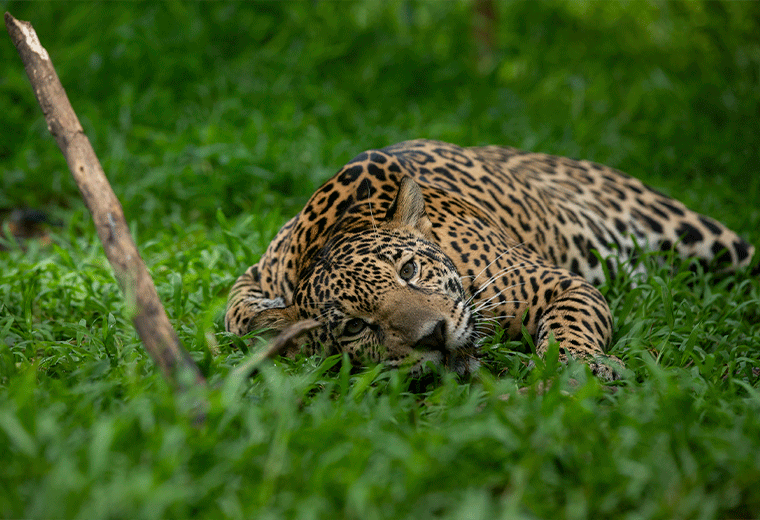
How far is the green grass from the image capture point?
7.66ft

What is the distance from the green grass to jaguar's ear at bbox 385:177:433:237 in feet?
2.84

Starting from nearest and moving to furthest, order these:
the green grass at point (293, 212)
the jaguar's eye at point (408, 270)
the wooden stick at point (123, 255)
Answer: the green grass at point (293, 212) < the wooden stick at point (123, 255) < the jaguar's eye at point (408, 270)

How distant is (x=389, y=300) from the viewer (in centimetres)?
337

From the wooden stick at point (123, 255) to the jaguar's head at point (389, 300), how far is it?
74cm

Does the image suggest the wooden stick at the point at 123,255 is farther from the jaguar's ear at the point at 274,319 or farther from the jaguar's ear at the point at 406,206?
the jaguar's ear at the point at 406,206

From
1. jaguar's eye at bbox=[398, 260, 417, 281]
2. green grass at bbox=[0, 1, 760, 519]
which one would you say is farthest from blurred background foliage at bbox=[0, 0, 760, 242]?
jaguar's eye at bbox=[398, 260, 417, 281]

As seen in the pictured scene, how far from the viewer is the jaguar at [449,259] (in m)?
3.47

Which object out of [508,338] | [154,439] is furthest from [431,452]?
[508,338]

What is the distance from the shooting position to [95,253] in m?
5.61

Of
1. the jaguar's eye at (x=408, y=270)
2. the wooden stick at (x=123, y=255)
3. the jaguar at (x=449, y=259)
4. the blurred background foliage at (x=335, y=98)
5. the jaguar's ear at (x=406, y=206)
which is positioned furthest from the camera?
the blurred background foliage at (x=335, y=98)

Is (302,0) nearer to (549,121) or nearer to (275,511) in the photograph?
(549,121)

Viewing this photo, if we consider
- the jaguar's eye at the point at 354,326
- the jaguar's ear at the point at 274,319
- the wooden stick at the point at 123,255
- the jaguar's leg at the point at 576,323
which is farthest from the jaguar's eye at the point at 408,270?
the wooden stick at the point at 123,255

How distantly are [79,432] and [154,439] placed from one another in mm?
349

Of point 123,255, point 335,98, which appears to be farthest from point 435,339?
point 335,98
